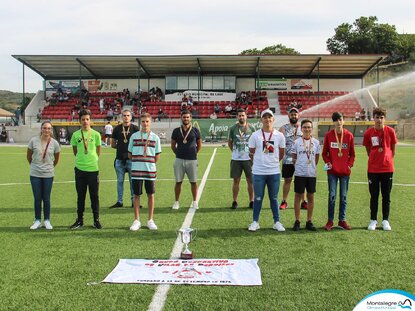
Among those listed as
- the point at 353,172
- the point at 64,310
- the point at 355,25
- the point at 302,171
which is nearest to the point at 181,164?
the point at 302,171

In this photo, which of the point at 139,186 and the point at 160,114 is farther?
the point at 160,114

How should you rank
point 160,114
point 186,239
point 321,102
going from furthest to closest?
point 321,102 → point 160,114 → point 186,239

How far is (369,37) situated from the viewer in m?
75.6

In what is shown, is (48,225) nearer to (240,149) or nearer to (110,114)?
(240,149)

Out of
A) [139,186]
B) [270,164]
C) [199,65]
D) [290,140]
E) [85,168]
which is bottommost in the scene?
[139,186]

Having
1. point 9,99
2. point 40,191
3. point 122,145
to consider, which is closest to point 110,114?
point 122,145

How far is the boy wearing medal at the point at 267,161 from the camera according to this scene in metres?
6.83

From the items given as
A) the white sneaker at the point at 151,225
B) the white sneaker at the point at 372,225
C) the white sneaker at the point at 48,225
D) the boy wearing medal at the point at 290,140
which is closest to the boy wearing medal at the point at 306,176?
the white sneaker at the point at 372,225

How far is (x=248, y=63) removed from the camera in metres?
42.5

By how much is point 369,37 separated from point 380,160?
250 ft

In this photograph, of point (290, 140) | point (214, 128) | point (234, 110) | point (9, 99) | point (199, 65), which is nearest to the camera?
point (290, 140)

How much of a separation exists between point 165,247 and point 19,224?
10.2 ft

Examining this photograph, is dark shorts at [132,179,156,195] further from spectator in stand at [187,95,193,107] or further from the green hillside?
the green hillside

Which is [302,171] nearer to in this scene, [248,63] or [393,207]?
[393,207]
